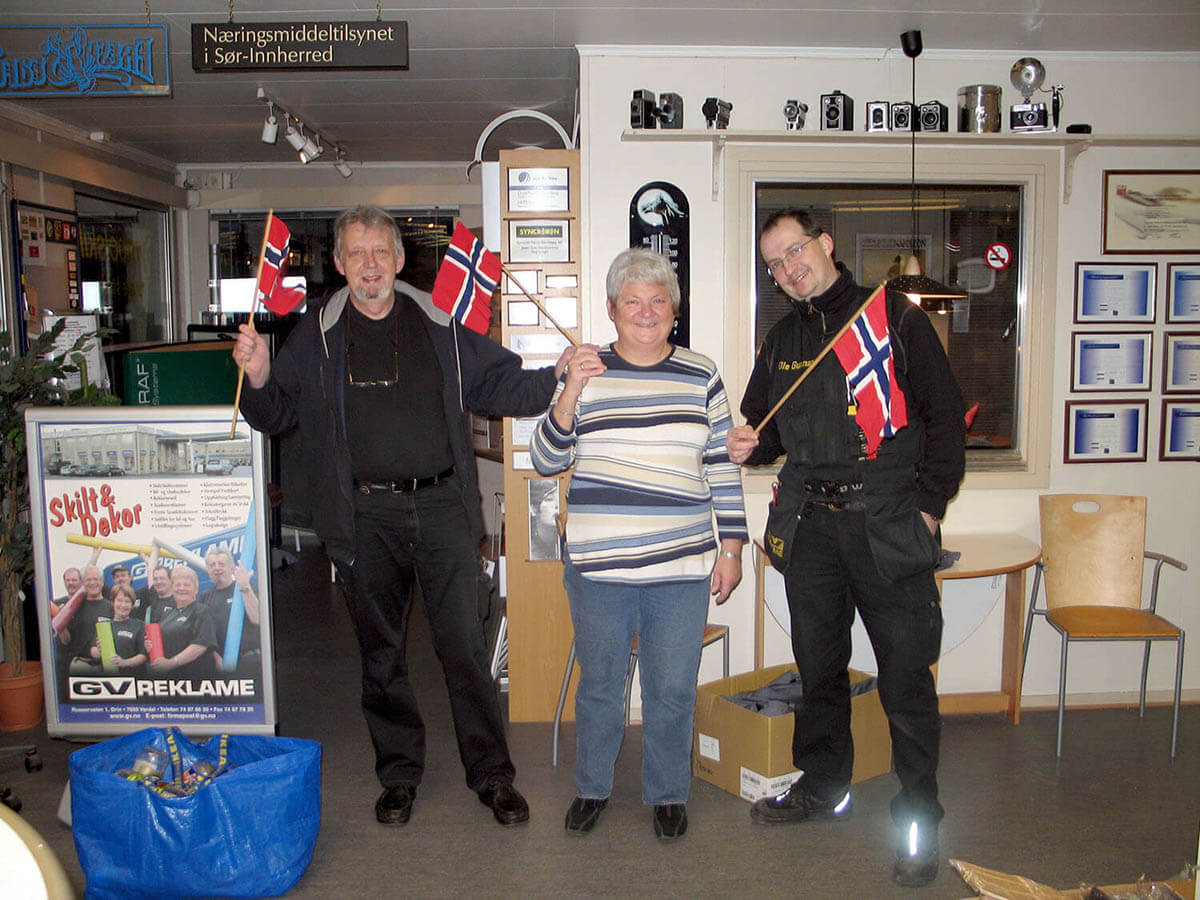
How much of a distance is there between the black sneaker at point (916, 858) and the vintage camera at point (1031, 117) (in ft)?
8.46

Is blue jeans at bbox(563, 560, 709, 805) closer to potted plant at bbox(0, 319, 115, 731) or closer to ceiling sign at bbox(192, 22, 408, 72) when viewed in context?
ceiling sign at bbox(192, 22, 408, 72)

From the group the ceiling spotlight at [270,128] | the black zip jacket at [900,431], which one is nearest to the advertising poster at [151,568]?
the black zip jacket at [900,431]

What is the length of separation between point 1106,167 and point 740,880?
3036 mm

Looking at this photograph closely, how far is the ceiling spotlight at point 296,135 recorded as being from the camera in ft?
17.4

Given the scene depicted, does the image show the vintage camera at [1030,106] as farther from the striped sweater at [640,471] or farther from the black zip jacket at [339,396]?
the black zip jacket at [339,396]

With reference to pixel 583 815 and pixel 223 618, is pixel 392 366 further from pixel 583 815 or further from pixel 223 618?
pixel 583 815

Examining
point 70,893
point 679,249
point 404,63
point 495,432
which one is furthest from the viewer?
point 495,432

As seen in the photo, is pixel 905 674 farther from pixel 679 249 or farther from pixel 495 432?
pixel 495 432

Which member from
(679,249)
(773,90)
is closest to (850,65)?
(773,90)

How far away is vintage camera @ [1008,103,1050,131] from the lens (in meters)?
3.81

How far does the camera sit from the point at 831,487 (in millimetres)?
2766

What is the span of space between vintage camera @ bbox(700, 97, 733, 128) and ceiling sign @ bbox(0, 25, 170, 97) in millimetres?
1830

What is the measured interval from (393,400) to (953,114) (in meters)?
2.49

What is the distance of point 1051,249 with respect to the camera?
13.1ft
